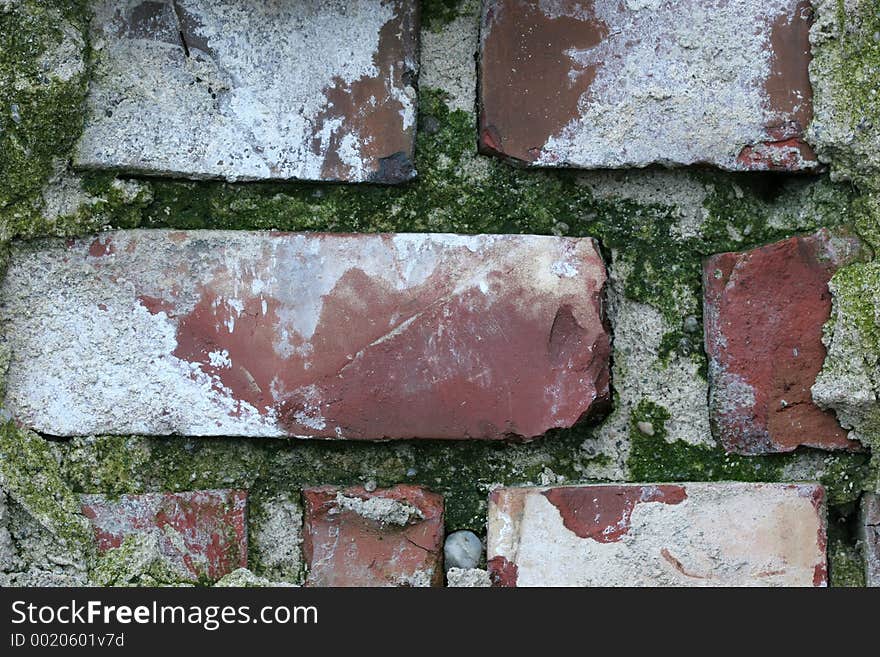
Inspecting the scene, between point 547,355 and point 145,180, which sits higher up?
point 145,180

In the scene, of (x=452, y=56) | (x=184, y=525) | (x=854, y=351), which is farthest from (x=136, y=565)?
(x=854, y=351)

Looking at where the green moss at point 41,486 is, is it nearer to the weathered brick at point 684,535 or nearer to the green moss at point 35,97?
the green moss at point 35,97

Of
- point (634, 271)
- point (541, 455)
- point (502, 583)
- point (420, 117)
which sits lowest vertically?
point (502, 583)

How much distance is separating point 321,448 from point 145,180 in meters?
0.28

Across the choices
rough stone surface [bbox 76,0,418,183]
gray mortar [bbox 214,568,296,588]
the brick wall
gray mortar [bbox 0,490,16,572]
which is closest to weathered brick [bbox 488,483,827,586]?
the brick wall

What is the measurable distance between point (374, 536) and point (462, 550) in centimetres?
8

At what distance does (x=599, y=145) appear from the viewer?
30.4 inches

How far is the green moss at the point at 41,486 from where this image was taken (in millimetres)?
776

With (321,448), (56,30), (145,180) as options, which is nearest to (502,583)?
(321,448)

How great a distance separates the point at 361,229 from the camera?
791 millimetres

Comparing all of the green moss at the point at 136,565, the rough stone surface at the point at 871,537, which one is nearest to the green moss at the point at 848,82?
the rough stone surface at the point at 871,537

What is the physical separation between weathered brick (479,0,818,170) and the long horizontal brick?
0.33ft

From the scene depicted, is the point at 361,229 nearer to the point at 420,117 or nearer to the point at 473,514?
the point at 420,117

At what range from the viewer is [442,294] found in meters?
0.77
